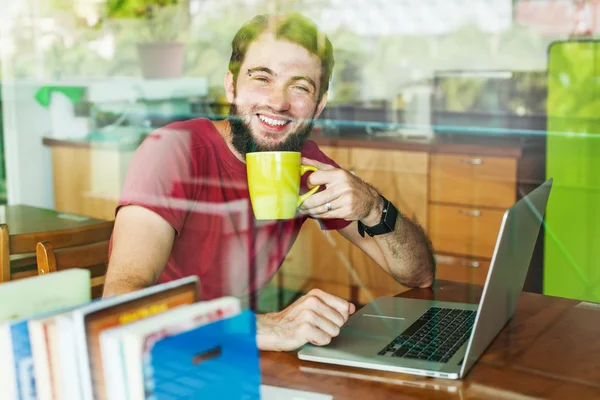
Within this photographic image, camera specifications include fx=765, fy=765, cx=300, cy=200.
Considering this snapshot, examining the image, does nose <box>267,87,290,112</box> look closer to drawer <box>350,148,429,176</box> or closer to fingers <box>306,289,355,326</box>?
fingers <box>306,289,355,326</box>

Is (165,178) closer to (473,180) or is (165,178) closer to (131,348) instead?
(131,348)

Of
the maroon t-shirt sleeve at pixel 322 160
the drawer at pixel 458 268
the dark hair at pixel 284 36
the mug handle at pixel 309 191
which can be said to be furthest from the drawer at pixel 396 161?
the mug handle at pixel 309 191

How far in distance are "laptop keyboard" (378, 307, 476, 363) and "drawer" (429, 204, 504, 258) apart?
4.25 ft

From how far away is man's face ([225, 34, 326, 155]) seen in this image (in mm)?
1250

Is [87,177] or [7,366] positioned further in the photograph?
[87,177]

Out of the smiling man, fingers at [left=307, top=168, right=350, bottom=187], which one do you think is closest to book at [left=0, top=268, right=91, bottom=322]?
the smiling man

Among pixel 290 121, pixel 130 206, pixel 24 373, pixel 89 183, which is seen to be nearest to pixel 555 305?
pixel 290 121

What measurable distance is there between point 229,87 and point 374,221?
354mm

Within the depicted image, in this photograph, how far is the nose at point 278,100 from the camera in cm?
126

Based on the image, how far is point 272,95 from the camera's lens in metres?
1.26

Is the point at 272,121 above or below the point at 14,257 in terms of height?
above

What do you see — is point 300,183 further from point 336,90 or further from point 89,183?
point 336,90

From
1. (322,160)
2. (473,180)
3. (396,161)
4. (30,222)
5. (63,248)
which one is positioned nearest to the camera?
(63,248)

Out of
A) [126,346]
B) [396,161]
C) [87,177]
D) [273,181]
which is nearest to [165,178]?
[273,181]
